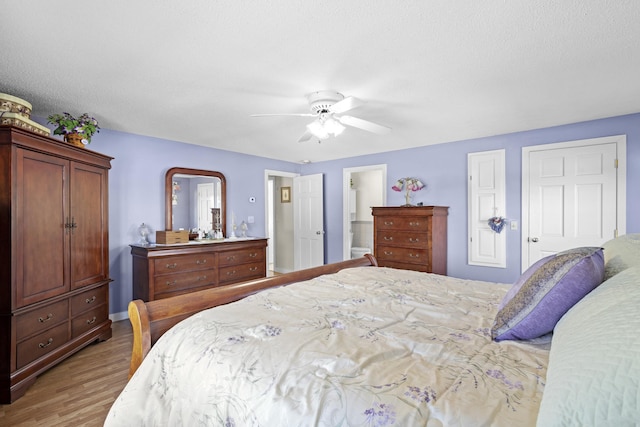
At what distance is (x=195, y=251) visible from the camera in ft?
13.1

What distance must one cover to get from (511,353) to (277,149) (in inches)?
169

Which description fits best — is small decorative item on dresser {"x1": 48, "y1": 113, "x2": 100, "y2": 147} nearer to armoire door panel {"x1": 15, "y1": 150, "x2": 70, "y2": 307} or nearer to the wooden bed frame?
armoire door panel {"x1": 15, "y1": 150, "x2": 70, "y2": 307}

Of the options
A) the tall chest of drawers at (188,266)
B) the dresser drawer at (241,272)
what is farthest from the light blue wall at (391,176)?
the dresser drawer at (241,272)

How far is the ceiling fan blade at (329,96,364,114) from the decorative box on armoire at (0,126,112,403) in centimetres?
225

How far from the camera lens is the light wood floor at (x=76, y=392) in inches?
78.4

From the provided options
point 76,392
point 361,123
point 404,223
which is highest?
point 361,123

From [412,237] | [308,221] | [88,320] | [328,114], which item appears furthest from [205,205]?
[412,237]

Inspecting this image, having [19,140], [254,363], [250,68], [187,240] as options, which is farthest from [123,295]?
[254,363]

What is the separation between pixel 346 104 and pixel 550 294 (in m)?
1.83

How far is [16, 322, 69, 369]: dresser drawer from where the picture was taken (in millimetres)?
2275

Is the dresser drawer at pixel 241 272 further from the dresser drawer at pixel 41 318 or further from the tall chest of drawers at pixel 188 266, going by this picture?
the dresser drawer at pixel 41 318

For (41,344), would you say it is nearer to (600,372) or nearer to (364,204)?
(600,372)

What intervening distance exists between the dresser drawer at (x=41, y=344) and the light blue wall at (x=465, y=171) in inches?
156

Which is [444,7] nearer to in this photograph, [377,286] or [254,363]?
[377,286]
